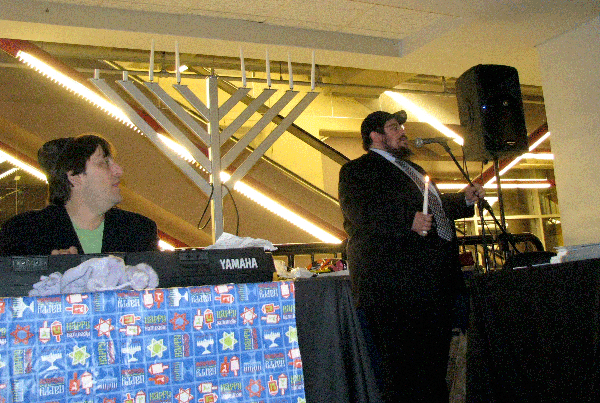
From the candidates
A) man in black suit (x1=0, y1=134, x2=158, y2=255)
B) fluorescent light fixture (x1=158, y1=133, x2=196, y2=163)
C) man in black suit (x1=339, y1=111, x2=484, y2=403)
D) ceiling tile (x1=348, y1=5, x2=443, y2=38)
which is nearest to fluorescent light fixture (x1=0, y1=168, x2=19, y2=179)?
fluorescent light fixture (x1=158, y1=133, x2=196, y2=163)

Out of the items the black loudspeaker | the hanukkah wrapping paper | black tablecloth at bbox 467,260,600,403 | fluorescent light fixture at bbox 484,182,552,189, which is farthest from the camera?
fluorescent light fixture at bbox 484,182,552,189

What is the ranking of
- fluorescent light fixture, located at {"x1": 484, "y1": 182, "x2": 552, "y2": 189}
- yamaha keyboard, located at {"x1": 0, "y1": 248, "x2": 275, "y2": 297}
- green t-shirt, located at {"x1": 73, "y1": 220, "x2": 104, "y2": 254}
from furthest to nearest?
fluorescent light fixture, located at {"x1": 484, "y1": 182, "x2": 552, "y2": 189} → green t-shirt, located at {"x1": 73, "y1": 220, "x2": 104, "y2": 254} → yamaha keyboard, located at {"x1": 0, "y1": 248, "x2": 275, "y2": 297}

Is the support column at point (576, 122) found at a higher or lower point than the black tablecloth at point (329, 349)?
higher

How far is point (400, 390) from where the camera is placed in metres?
1.66

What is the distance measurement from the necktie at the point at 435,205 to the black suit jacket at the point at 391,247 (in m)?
0.03

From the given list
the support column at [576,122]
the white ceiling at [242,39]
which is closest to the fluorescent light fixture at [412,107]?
the white ceiling at [242,39]

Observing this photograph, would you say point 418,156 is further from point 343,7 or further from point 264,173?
point 343,7

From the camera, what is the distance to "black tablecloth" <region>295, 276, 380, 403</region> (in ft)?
4.17

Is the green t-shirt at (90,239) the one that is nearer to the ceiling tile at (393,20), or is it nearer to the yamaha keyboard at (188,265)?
the yamaha keyboard at (188,265)

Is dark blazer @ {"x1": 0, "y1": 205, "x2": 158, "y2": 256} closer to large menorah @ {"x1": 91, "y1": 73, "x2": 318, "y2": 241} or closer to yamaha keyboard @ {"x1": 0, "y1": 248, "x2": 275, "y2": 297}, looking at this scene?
yamaha keyboard @ {"x1": 0, "y1": 248, "x2": 275, "y2": 297}

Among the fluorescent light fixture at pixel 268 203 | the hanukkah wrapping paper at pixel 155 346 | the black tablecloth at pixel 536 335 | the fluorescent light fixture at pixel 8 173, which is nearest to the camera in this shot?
the hanukkah wrapping paper at pixel 155 346

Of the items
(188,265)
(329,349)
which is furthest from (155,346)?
(329,349)

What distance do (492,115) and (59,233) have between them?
210 centimetres

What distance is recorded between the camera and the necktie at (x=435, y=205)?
1.81 m
